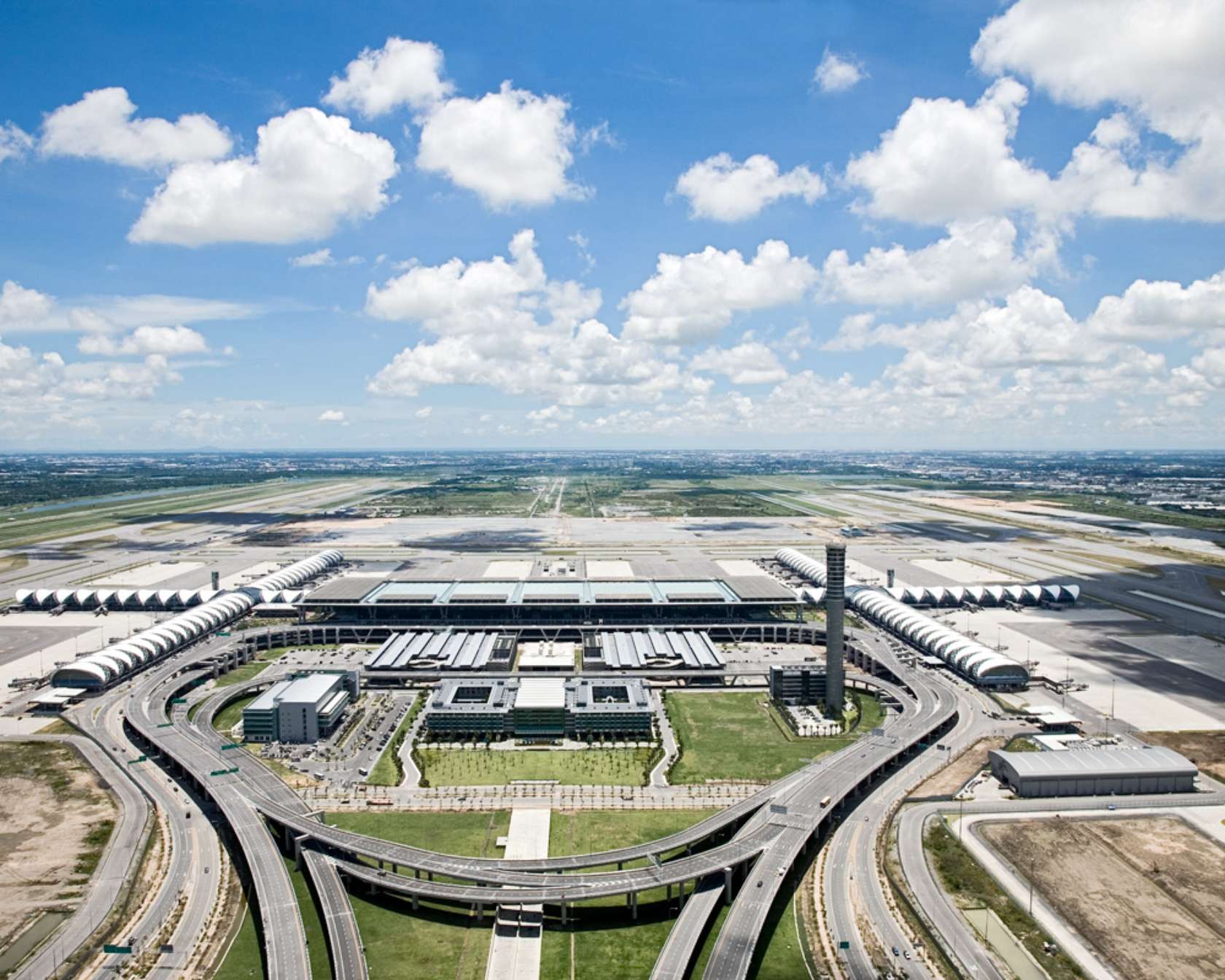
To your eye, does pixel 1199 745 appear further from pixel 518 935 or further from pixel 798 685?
pixel 518 935

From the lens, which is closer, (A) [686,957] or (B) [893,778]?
(A) [686,957]

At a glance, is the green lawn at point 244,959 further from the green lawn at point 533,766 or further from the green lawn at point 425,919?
the green lawn at point 533,766

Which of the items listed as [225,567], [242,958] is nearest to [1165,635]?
[242,958]

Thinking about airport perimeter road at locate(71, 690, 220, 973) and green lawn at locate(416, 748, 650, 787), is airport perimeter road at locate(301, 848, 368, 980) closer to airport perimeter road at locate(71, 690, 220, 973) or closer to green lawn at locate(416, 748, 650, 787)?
airport perimeter road at locate(71, 690, 220, 973)

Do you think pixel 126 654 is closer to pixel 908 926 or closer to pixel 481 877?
pixel 481 877

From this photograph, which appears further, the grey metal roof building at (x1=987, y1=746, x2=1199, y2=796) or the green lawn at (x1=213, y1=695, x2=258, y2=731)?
the green lawn at (x1=213, y1=695, x2=258, y2=731)

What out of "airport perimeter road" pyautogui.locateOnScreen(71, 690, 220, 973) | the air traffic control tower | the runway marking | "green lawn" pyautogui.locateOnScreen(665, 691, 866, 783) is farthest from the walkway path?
the runway marking

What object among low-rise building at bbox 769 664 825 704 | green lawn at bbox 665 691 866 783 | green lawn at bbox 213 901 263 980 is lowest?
green lawn at bbox 213 901 263 980
